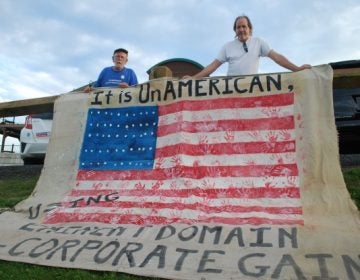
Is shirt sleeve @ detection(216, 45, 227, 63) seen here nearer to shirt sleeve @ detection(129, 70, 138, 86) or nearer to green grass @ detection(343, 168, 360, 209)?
shirt sleeve @ detection(129, 70, 138, 86)

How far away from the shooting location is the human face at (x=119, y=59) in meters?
4.98

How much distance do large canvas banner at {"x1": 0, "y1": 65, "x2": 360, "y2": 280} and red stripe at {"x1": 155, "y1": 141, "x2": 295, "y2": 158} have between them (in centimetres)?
1

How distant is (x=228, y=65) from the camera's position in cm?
443

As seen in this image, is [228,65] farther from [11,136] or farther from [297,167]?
[11,136]

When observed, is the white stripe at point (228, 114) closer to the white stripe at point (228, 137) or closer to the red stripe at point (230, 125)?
the red stripe at point (230, 125)

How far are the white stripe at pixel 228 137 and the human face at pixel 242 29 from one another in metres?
1.15

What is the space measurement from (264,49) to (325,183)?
1.62 metres

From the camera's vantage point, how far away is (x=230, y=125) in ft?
12.6

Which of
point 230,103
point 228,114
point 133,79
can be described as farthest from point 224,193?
point 133,79

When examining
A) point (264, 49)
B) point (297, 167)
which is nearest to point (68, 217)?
point (297, 167)

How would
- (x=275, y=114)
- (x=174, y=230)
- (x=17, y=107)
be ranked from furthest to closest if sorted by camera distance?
(x=17, y=107)
(x=275, y=114)
(x=174, y=230)

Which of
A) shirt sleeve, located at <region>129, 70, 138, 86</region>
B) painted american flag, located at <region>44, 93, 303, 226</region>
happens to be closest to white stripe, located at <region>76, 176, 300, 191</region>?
painted american flag, located at <region>44, 93, 303, 226</region>

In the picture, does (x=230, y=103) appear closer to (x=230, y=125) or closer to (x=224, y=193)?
(x=230, y=125)

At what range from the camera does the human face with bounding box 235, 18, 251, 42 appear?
4.32m
